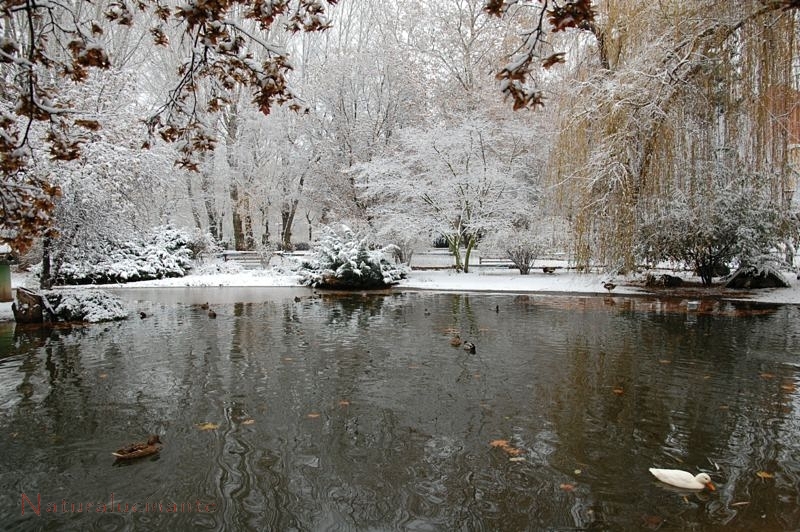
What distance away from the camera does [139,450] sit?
408cm

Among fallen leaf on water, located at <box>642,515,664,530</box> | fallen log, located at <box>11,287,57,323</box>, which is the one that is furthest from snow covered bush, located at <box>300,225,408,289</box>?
fallen leaf on water, located at <box>642,515,664,530</box>

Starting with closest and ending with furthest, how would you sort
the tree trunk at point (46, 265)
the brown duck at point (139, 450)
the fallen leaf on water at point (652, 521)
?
the fallen leaf on water at point (652, 521) → the brown duck at point (139, 450) → the tree trunk at point (46, 265)

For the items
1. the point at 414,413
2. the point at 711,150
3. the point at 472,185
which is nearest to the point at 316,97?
the point at 472,185

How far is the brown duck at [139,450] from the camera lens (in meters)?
4.03

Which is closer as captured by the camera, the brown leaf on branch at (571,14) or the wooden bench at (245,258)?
the brown leaf on branch at (571,14)

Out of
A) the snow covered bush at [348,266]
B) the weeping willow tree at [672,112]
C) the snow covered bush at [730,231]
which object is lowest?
the snow covered bush at [348,266]

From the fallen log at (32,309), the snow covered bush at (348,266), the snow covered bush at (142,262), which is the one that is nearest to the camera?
the fallen log at (32,309)

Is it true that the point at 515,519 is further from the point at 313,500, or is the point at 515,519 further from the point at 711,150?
the point at 711,150

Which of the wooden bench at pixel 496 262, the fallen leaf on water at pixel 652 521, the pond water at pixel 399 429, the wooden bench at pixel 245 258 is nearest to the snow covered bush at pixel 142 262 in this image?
the wooden bench at pixel 245 258

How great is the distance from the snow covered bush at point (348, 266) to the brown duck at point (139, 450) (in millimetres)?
14107

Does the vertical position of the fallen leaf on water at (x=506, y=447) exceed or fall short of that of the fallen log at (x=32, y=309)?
it falls short

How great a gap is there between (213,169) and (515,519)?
31.2 meters

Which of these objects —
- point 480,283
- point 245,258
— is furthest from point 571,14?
point 245,258

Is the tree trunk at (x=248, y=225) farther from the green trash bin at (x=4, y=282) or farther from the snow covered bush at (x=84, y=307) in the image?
the snow covered bush at (x=84, y=307)
